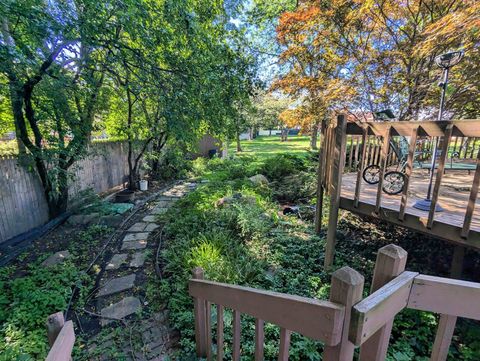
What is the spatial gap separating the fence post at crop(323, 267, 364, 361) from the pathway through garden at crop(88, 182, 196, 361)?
6.16 feet

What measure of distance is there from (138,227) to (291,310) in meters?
4.42

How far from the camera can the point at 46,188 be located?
15.2 ft

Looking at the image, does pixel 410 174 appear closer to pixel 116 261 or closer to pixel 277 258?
pixel 277 258

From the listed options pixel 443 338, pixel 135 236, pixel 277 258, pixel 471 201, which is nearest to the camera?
pixel 443 338

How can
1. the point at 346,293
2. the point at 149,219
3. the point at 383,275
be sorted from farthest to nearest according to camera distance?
the point at 149,219
the point at 383,275
the point at 346,293

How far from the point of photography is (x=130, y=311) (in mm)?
2639

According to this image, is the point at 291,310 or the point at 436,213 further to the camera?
the point at 436,213

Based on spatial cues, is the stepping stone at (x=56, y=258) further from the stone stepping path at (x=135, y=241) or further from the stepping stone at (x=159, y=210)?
the stepping stone at (x=159, y=210)

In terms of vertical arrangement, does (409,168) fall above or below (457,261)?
above

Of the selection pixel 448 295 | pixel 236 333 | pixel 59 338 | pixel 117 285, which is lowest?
pixel 117 285

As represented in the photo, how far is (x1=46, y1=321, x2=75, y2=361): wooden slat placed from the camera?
2.89 ft

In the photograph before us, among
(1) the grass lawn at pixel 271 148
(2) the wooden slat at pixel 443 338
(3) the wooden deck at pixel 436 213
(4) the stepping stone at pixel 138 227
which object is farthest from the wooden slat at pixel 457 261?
(1) the grass lawn at pixel 271 148

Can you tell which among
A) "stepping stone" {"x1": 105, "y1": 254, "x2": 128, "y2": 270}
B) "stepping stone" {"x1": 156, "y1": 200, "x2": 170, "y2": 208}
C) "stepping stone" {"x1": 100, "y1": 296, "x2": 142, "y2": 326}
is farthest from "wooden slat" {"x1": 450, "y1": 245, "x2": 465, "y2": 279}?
"stepping stone" {"x1": 156, "y1": 200, "x2": 170, "y2": 208}

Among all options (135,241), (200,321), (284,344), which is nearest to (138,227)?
(135,241)
